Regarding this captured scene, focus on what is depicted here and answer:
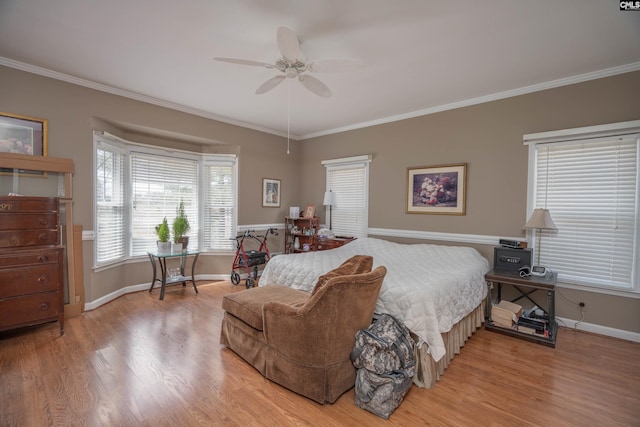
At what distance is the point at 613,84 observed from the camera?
3074 millimetres

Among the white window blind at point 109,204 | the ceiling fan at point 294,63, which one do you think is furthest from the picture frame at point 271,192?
the ceiling fan at point 294,63

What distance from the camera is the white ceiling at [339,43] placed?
220 centimetres

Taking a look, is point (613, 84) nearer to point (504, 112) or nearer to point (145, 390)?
point (504, 112)

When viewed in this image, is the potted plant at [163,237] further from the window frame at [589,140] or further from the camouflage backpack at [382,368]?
the window frame at [589,140]

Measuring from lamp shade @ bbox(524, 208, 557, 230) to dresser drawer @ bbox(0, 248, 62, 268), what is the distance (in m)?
5.06

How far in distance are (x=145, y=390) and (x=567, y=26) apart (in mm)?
4368

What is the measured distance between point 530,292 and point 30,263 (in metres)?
5.44

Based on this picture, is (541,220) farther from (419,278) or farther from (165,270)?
(165,270)

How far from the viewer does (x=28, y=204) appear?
284cm

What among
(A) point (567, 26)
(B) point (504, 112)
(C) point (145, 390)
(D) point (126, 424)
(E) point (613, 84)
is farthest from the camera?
(B) point (504, 112)

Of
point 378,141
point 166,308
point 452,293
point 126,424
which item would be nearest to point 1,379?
point 126,424

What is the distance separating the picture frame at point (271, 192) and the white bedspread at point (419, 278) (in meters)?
2.06

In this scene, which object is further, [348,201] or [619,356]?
[348,201]

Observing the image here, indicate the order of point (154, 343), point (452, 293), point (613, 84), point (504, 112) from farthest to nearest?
point (504, 112) → point (613, 84) → point (154, 343) → point (452, 293)
